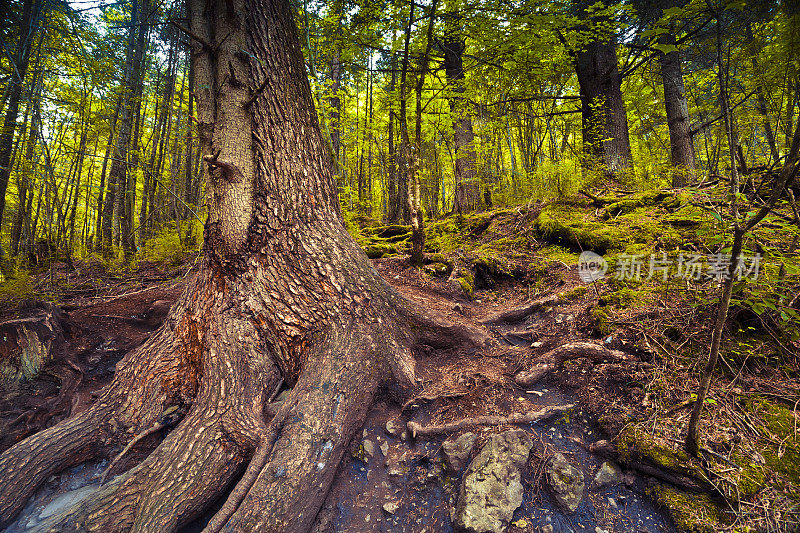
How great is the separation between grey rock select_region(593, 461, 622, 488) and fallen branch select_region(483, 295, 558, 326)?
2026mm

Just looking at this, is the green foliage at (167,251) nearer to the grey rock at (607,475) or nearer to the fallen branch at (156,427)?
the fallen branch at (156,427)

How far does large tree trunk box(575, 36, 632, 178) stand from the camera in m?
7.75

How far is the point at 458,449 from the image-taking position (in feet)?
7.54

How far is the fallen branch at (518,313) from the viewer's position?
4.03m

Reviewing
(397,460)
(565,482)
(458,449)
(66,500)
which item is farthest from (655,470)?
(66,500)

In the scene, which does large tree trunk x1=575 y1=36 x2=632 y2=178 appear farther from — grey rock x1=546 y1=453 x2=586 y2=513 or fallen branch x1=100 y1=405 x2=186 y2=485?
fallen branch x1=100 y1=405 x2=186 y2=485

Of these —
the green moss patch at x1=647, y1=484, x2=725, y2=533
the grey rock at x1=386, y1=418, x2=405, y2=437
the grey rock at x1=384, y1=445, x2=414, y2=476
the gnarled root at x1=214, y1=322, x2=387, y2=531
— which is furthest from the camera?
the grey rock at x1=386, y1=418, x2=405, y2=437

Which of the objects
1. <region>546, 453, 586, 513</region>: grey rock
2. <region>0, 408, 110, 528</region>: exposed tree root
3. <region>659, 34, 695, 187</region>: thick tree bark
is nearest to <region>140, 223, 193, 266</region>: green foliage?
<region>0, 408, 110, 528</region>: exposed tree root

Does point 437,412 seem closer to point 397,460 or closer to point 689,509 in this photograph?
point 397,460

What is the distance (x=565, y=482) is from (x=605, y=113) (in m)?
9.08

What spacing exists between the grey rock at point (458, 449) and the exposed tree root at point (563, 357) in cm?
80

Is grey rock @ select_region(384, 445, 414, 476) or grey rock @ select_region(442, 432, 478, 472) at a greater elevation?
grey rock @ select_region(442, 432, 478, 472)

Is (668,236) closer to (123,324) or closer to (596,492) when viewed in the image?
(596,492)

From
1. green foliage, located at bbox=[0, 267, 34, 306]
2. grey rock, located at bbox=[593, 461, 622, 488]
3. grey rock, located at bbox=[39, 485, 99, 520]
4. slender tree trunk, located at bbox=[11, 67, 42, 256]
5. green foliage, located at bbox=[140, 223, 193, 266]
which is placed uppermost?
slender tree trunk, located at bbox=[11, 67, 42, 256]
